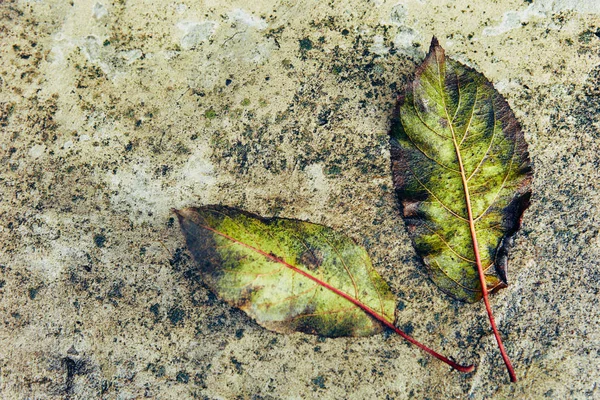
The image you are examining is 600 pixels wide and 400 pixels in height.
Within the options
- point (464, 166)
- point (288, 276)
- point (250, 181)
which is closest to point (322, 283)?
point (288, 276)

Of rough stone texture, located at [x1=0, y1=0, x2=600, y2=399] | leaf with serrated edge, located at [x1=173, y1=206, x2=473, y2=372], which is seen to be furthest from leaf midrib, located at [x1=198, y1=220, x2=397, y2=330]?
rough stone texture, located at [x1=0, y1=0, x2=600, y2=399]

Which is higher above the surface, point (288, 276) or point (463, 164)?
point (463, 164)

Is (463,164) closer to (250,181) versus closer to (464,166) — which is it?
(464,166)

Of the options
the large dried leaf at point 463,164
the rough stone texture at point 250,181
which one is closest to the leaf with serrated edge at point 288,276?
the rough stone texture at point 250,181

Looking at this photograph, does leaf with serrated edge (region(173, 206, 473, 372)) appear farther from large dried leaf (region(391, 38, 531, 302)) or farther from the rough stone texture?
large dried leaf (region(391, 38, 531, 302))

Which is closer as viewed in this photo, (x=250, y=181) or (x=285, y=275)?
(x=285, y=275)

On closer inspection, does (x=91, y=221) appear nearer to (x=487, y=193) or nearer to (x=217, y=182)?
(x=217, y=182)
